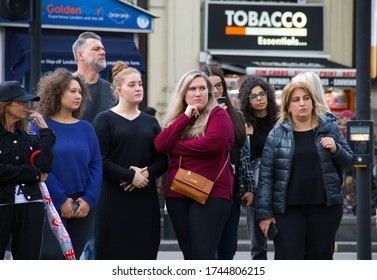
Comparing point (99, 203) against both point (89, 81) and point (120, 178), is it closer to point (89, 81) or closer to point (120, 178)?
point (120, 178)

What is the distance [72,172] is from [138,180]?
1.70 ft

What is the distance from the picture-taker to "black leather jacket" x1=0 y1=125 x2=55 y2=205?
26.1ft

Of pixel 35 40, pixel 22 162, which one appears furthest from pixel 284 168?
pixel 35 40

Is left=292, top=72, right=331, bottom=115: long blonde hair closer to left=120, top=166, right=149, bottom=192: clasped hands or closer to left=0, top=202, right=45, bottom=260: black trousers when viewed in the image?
left=120, top=166, right=149, bottom=192: clasped hands

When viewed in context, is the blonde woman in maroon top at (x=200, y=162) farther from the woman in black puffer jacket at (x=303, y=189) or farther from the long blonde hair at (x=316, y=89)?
the long blonde hair at (x=316, y=89)

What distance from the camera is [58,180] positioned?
8.62 meters

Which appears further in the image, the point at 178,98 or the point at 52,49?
the point at 52,49

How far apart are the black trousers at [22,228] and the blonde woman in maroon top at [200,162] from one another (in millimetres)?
1202

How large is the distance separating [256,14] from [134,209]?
16.4m

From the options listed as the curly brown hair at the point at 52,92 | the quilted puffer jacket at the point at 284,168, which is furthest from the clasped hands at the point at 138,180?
the quilted puffer jacket at the point at 284,168

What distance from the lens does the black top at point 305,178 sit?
28.4 ft

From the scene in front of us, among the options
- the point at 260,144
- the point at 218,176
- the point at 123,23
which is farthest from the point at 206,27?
the point at 218,176

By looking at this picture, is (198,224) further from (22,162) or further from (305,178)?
(22,162)

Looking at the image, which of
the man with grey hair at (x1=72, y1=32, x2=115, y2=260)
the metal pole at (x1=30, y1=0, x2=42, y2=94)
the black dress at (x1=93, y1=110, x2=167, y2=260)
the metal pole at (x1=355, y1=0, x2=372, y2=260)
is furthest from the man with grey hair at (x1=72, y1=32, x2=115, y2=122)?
the metal pole at (x1=30, y1=0, x2=42, y2=94)
